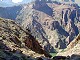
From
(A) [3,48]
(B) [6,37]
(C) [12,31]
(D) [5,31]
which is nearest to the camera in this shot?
(A) [3,48]

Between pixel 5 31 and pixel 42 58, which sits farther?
pixel 5 31

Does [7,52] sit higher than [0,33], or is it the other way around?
[0,33]

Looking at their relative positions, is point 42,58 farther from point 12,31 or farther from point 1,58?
point 12,31

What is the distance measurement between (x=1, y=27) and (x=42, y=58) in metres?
8.19

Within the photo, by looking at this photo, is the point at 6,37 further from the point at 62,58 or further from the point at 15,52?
the point at 62,58

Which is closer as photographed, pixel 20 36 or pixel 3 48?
pixel 3 48

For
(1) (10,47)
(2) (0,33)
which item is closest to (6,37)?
(2) (0,33)

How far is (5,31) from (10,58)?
7237mm

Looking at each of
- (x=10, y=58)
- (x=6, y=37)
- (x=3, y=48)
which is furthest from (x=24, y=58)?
(x=6, y=37)

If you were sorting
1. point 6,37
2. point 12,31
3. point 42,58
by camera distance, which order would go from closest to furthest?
1. point 42,58
2. point 6,37
3. point 12,31

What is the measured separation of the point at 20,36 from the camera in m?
23.1

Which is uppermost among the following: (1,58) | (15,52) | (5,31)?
(5,31)

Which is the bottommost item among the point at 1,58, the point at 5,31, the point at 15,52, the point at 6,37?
the point at 1,58

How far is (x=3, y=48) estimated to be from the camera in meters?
16.0
